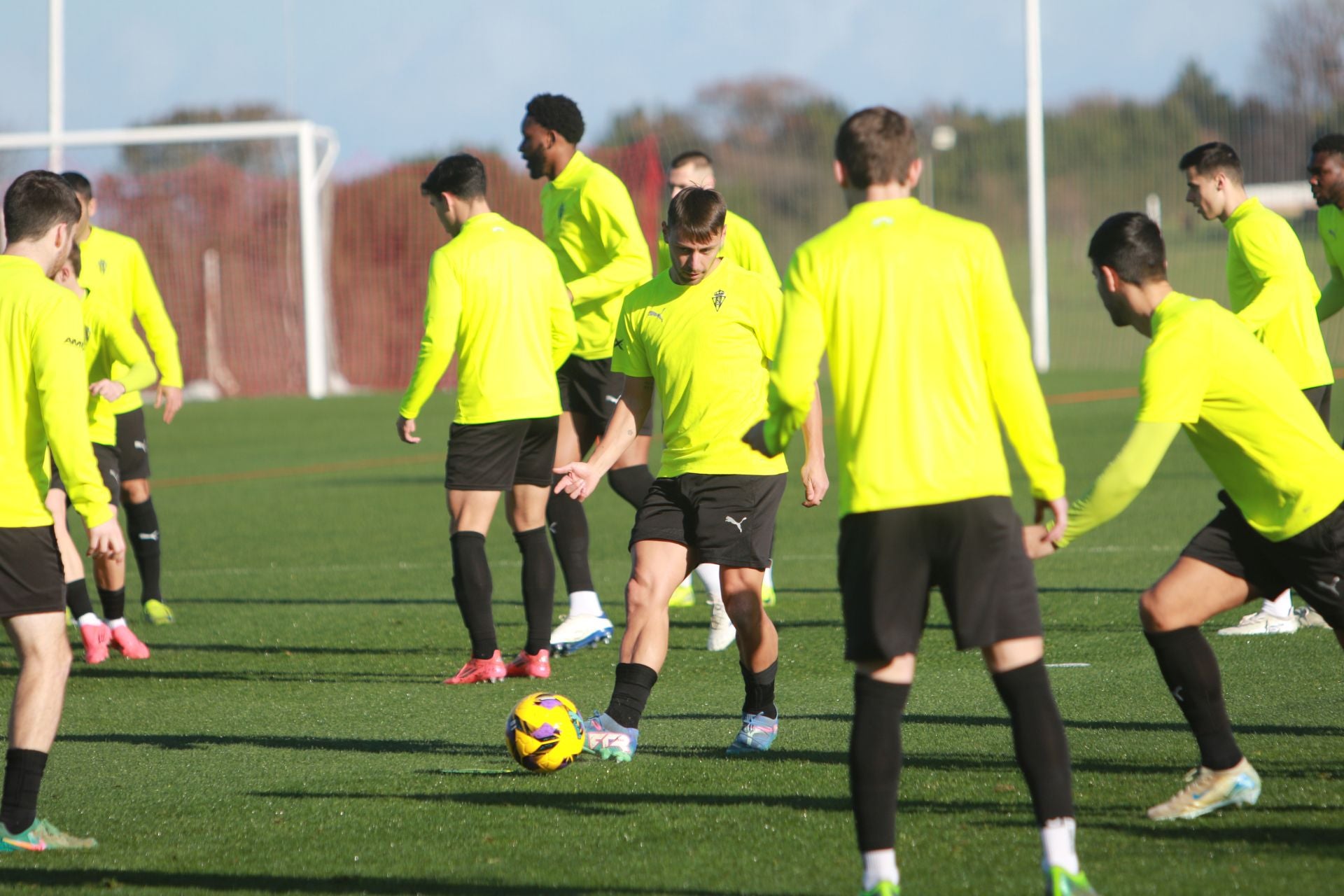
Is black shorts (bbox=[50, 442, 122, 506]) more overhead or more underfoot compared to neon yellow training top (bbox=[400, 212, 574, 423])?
more underfoot

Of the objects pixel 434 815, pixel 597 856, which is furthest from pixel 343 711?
pixel 597 856

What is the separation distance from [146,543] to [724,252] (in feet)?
12.8

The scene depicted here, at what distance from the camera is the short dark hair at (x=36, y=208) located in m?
5.04

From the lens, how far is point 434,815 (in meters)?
5.24

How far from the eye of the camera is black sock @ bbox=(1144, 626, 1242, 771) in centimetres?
480

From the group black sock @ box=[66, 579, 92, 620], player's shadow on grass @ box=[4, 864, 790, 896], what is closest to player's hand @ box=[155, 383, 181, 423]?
black sock @ box=[66, 579, 92, 620]

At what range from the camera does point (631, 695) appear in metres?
5.89

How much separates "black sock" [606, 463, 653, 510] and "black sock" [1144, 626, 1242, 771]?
4504 millimetres

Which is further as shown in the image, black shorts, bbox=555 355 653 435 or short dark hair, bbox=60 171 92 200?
black shorts, bbox=555 355 653 435

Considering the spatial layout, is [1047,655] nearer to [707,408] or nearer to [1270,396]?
[707,408]

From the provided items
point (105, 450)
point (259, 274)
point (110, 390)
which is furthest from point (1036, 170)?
point (110, 390)

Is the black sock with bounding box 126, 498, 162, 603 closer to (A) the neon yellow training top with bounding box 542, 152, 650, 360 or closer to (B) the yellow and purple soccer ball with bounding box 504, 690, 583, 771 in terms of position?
(A) the neon yellow training top with bounding box 542, 152, 650, 360

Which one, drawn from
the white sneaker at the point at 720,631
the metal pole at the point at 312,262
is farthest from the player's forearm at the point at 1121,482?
the metal pole at the point at 312,262

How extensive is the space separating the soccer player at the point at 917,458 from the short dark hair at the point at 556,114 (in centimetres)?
475
